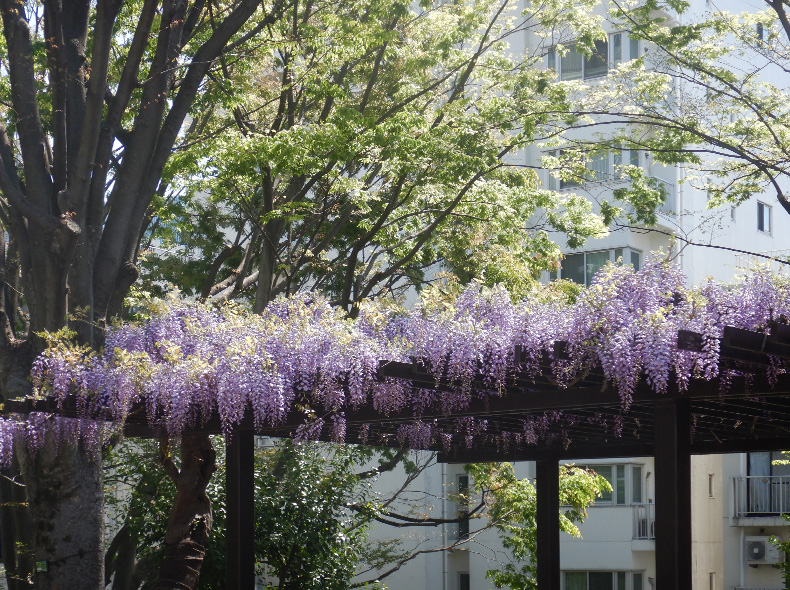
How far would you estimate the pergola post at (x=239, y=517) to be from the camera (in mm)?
8500

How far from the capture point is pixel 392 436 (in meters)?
10.6

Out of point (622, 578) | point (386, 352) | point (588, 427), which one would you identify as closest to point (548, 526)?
point (588, 427)

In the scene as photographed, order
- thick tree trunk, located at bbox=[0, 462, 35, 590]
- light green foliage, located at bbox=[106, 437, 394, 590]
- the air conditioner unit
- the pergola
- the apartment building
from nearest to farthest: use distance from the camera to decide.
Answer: the pergola → light green foliage, located at bbox=[106, 437, 394, 590] → thick tree trunk, located at bbox=[0, 462, 35, 590] → the apartment building → the air conditioner unit

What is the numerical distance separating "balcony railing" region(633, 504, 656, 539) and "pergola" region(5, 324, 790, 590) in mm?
10852

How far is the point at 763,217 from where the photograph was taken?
1021 inches

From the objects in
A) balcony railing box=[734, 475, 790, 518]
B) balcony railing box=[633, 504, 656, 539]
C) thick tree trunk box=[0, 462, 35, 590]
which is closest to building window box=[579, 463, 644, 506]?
balcony railing box=[633, 504, 656, 539]

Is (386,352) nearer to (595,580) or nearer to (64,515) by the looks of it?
(64,515)

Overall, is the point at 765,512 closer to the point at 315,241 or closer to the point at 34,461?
the point at 315,241

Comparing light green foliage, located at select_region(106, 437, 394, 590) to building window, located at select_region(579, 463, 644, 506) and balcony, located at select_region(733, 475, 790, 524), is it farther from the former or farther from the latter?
balcony, located at select_region(733, 475, 790, 524)

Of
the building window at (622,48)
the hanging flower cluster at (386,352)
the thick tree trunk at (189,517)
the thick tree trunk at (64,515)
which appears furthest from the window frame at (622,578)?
the thick tree trunk at (64,515)

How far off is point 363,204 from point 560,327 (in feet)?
24.2

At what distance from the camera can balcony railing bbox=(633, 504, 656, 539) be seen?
2139 centimetres

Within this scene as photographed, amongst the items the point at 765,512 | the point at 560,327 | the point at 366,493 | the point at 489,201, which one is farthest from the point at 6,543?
the point at 765,512

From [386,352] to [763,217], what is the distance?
68.8ft
